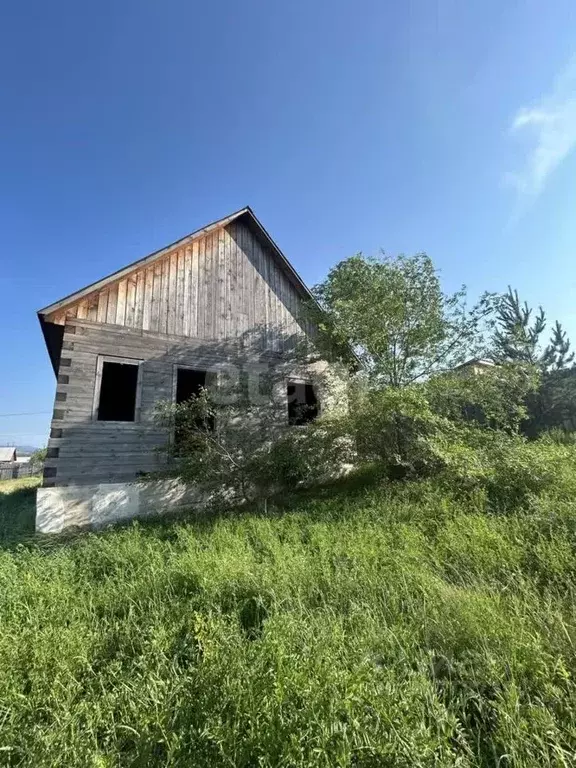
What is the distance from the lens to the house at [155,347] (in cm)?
728

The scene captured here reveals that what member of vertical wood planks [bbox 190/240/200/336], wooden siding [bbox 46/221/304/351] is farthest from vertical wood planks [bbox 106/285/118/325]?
vertical wood planks [bbox 190/240/200/336]

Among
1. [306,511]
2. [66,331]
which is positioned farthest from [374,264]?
[66,331]

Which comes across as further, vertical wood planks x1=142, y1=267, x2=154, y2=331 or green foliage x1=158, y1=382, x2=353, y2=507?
vertical wood planks x1=142, y1=267, x2=154, y2=331

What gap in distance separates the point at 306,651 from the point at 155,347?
7.56m

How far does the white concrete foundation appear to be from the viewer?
22.2 ft

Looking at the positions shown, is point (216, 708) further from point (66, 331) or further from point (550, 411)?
point (550, 411)

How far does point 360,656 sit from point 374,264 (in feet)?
28.7

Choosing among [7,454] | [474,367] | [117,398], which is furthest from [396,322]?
[7,454]

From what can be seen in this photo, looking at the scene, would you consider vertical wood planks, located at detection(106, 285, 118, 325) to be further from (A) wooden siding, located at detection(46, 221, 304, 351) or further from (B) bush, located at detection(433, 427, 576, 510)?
(B) bush, located at detection(433, 427, 576, 510)

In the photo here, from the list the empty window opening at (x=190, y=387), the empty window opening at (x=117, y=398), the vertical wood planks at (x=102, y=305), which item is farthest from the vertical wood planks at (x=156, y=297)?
the empty window opening at (x=117, y=398)

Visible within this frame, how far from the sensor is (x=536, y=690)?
203cm

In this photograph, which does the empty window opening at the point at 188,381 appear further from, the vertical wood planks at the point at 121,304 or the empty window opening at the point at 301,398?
the empty window opening at the point at 301,398

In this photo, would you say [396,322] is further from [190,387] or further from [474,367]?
[190,387]

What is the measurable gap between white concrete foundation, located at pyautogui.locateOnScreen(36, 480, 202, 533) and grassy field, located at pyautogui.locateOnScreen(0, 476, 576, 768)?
2281 mm
